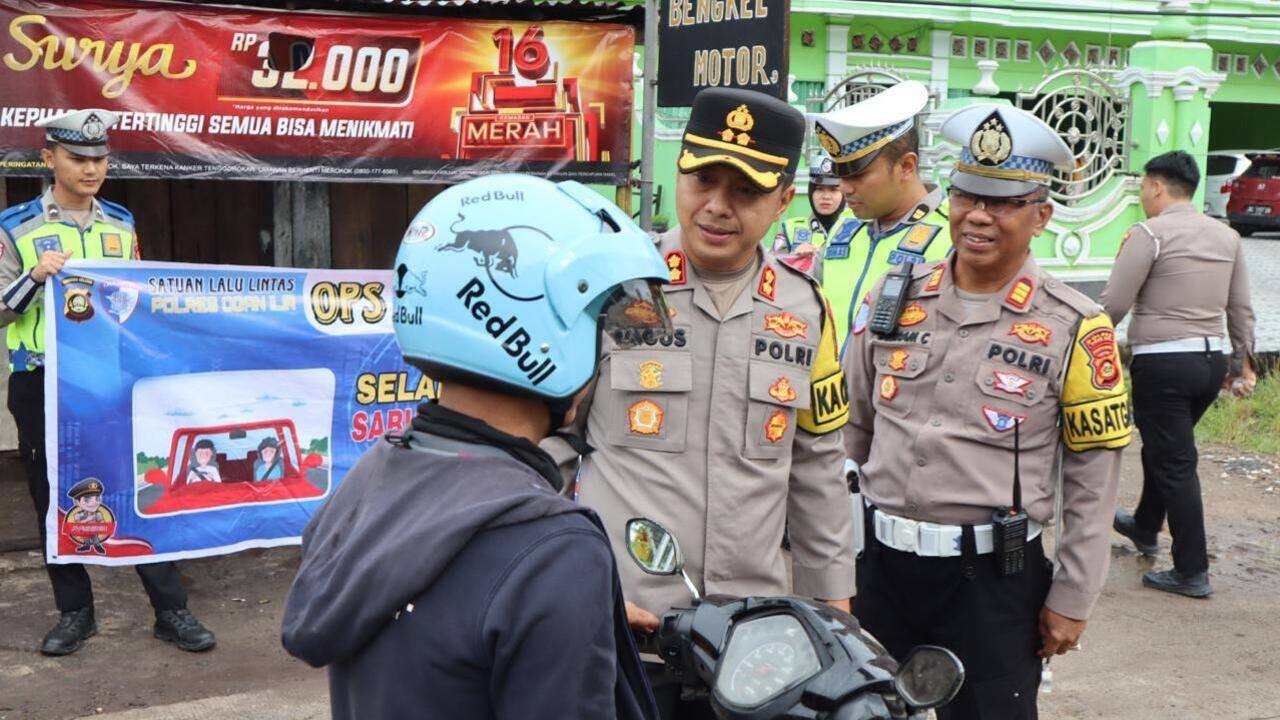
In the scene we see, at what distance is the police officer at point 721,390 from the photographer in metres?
2.96

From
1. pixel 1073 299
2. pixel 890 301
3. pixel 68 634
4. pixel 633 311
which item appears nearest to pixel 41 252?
pixel 68 634

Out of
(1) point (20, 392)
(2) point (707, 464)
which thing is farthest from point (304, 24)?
(2) point (707, 464)

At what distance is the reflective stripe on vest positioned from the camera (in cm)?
546

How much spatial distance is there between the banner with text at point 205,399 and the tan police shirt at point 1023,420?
3229 millimetres

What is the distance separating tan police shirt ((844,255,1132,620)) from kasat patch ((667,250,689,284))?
2.91 ft

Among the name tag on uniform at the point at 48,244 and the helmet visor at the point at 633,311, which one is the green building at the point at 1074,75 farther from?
the helmet visor at the point at 633,311

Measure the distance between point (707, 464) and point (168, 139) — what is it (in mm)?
4593

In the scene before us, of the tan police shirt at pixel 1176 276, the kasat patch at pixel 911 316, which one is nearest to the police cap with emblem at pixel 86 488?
the kasat patch at pixel 911 316

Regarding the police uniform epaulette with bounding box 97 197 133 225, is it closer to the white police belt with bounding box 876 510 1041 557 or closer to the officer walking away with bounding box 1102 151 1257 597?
the white police belt with bounding box 876 510 1041 557

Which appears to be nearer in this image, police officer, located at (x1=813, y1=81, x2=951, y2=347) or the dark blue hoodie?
the dark blue hoodie

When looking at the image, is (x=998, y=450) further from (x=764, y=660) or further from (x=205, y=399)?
(x=205, y=399)

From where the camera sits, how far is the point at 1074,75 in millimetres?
14195

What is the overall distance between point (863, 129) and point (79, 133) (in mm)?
3251

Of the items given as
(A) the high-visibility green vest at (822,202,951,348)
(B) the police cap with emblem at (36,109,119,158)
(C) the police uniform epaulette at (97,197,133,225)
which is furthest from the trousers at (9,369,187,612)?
(A) the high-visibility green vest at (822,202,951,348)
